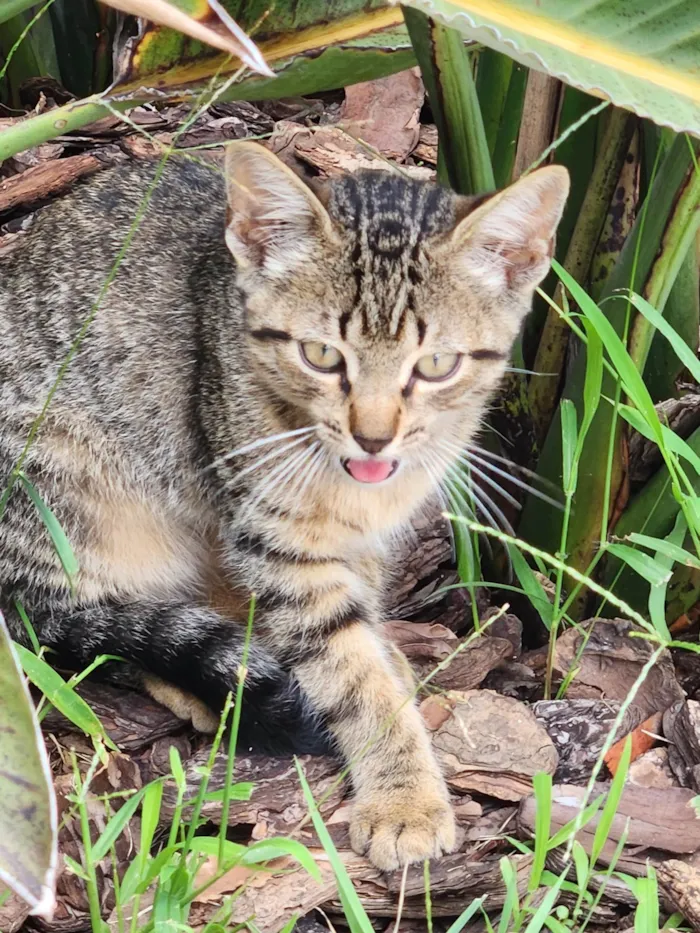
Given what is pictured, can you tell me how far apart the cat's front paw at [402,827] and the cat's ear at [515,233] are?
807 mm

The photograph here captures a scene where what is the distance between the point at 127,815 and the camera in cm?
131

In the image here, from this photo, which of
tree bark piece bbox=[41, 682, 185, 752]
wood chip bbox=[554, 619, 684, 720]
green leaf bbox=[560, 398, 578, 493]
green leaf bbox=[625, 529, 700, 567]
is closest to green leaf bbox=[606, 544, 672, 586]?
green leaf bbox=[625, 529, 700, 567]

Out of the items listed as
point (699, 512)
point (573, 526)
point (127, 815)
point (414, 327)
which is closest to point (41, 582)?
point (127, 815)

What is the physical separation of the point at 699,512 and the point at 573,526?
0.38 meters

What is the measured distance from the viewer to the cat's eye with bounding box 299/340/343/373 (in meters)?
1.61

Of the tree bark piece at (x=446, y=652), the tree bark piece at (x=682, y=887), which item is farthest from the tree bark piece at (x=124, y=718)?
the tree bark piece at (x=682, y=887)

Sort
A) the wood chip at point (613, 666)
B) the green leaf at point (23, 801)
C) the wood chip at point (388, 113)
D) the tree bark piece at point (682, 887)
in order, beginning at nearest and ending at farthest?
the green leaf at point (23, 801) < the tree bark piece at point (682, 887) < the wood chip at point (613, 666) < the wood chip at point (388, 113)

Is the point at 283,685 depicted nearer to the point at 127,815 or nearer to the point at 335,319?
the point at 127,815

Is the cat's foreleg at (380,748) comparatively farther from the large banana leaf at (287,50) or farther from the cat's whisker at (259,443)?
the large banana leaf at (287,50)

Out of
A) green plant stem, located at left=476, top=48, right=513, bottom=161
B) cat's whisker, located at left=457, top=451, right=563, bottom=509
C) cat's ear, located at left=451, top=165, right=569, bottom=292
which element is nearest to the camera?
cat's ear, located at left=451, top=165, right=569, bottom=292

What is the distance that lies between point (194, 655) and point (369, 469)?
415mm

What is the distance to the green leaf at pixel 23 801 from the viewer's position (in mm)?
873

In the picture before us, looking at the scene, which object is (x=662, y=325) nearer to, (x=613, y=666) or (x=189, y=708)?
(x=613, y=666)

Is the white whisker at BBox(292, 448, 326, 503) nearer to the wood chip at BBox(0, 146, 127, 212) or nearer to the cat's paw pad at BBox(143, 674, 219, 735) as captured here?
the cat's paw pad at BBox(143, 674, 219, 735)
